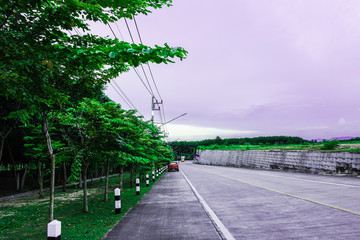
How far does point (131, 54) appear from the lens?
291cm

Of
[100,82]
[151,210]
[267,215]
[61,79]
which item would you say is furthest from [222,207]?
[61,79]

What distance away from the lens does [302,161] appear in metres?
25.0

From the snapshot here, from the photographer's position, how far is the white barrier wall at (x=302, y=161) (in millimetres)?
18000

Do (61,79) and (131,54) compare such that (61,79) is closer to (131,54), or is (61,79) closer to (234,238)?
(131,54)

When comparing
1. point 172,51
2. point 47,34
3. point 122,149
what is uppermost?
point 47,34

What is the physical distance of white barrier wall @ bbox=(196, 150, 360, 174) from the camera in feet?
59.1

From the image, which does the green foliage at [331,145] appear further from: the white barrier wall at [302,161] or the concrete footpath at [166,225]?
the concrete footpath at [166,225]

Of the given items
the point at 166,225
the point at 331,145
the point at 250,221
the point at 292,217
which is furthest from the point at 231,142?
the point at 166,225

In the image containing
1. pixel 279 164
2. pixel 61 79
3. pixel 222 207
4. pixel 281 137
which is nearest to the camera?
pixel 61 79

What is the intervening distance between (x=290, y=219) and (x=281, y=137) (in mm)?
118765

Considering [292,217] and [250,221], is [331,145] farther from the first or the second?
[250,221]

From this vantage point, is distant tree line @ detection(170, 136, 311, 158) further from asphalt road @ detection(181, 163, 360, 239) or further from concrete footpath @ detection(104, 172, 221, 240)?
concrete footpath @ detection(104, 172, 221, 240)

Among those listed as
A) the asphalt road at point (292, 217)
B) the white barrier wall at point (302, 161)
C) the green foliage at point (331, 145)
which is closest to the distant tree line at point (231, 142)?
the white barrier wall at point (302, 161)

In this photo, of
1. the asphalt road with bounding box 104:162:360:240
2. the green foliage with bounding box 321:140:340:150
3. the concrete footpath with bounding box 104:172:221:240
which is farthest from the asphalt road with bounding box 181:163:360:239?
the green foliage with bounding box 321:140:340:150
